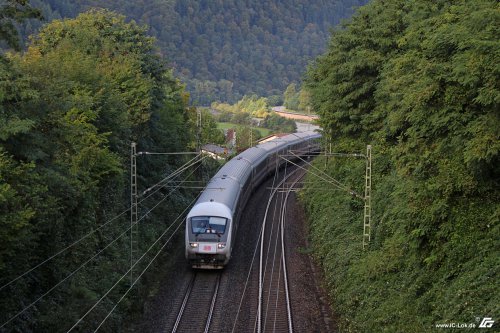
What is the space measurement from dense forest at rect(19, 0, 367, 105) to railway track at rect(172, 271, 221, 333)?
95.6m

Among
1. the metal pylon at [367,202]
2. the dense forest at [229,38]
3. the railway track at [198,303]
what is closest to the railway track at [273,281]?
the railway track at [198,303]

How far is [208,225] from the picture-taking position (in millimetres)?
25031

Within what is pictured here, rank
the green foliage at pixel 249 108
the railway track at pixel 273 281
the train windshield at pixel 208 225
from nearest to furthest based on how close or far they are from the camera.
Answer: the railway track at pixel 273 281 → the train windshield at pixel 208 225 → the green foliage at pixel 249 108

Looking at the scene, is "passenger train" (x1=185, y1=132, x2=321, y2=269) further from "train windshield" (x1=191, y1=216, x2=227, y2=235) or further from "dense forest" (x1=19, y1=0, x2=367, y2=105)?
"dense forest" (x1=19, y1=0, x2=367, y2=105)

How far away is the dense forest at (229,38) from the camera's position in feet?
442

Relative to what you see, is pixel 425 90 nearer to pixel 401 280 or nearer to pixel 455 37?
pixel 455 37

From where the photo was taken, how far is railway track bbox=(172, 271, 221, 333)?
815 inches

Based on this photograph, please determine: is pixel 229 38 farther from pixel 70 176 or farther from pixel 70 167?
pixel 70 176

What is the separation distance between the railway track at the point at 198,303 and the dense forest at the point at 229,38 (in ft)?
314

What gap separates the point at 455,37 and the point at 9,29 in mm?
12430

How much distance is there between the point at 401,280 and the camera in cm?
1898

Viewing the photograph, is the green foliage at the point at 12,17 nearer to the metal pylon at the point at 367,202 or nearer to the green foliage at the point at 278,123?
the metal pylon at the point at 367,202

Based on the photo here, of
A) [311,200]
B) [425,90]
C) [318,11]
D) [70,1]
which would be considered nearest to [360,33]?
[311,200]

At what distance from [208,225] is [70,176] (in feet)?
23.6
